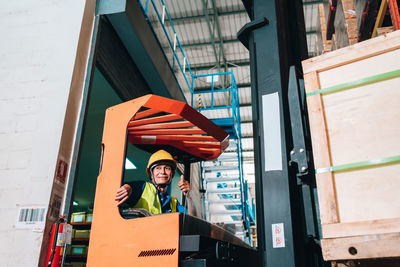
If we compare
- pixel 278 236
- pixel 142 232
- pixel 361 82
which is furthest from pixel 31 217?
pixel 361 82

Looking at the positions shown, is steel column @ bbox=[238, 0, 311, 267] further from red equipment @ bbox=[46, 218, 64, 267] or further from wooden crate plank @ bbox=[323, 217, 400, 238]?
red equipment @ bbox=[46, 218, 64, 267]

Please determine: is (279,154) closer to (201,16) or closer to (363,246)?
(363,246)

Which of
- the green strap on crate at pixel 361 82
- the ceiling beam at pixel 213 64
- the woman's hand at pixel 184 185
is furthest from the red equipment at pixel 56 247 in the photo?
the ceiling beam at pixel 213 64

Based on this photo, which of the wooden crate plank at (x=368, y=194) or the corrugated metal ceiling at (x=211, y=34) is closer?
the wooden crate plank at (x=368, y=194)

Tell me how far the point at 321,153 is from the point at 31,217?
338 centimetres

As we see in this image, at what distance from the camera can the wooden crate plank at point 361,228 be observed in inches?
59.9

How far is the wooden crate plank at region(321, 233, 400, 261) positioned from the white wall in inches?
129

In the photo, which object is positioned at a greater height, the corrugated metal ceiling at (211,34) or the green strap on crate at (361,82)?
the corrugated metal ceiling at (211,34)

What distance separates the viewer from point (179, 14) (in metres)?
12.9

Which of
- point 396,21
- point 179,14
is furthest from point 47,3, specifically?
point 179,14

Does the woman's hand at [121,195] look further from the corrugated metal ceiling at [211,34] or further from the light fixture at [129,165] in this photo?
the corrugated metal ceiling at [211,34]

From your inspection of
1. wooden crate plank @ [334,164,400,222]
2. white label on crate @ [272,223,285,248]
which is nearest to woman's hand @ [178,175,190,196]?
white label on crate @ [272,223,285,248]

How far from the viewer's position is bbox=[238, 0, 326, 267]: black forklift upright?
81.6 inches

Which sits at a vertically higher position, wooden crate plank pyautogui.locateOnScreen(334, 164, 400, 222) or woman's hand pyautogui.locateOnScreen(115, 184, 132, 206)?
woman's hand pyautogui.locateOnScreen(115, 184, 132, 206)
